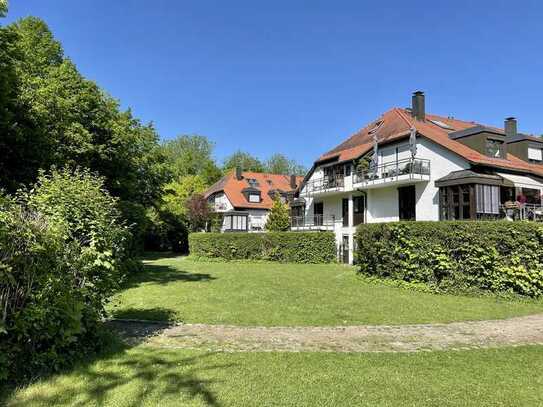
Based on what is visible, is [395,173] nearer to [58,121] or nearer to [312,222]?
[312,222]

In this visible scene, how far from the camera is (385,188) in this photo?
2875 centimetres

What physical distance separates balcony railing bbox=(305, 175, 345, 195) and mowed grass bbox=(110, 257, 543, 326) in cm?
1566

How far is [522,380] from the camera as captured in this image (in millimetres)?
5785

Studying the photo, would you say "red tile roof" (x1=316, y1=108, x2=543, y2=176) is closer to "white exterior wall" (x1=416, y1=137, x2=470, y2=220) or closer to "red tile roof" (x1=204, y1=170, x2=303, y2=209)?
"white exterior wall" (x1=416, y1=137, x2=470, y2=220)

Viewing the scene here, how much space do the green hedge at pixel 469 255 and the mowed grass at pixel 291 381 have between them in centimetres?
803

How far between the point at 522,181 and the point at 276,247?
16.5 meters

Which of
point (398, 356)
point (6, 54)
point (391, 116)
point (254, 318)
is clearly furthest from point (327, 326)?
point (391, 116)

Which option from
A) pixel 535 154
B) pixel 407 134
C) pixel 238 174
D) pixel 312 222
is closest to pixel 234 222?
pixel 238 174

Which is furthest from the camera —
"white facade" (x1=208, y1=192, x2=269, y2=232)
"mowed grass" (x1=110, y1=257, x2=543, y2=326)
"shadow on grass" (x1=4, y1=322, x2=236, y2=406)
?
"white facade" (x1=208, y1=192, x2=269, y2=232)

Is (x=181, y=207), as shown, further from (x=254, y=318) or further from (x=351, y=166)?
(x=254, y=318)

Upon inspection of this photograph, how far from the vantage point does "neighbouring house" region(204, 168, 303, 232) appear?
169 ft

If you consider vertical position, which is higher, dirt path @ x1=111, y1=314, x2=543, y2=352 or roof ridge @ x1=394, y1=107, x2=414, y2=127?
roof ridge @ x1=394, y1=107, x2=414, y2=127

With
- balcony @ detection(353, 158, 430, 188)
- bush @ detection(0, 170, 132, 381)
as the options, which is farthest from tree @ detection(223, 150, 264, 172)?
bush @ detection(0, 170, 132, 381)

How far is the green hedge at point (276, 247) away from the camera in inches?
1198
